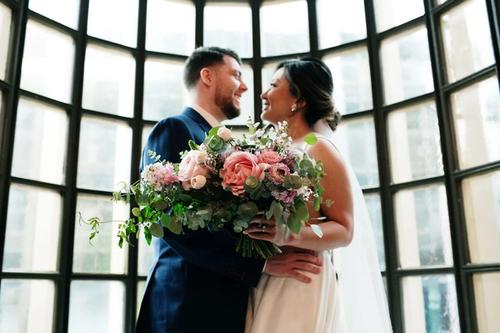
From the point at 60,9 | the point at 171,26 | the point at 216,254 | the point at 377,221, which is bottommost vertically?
the point at 216,254

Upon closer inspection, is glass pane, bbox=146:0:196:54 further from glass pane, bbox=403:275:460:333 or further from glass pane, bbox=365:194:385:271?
glass pane, bbox=403:275:460:333

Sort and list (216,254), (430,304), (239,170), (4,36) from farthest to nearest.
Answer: (430,304)
(4,36)
(216,254)
(239,170)

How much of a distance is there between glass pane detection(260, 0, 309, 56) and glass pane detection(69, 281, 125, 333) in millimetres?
1425

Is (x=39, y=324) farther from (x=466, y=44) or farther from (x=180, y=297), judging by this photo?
(x=466, y=44)

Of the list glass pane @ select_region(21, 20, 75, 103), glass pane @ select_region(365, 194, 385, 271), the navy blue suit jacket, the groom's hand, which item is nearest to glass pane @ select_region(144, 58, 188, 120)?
glass pane @ select_region(21, 20, 75, 103)

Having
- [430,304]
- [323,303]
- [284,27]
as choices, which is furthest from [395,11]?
[323,303]

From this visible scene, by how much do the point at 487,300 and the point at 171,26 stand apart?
1.96 m

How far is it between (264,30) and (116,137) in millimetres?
992

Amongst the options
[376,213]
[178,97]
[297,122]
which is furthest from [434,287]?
[178,97]

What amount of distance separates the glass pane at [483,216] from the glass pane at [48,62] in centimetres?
177

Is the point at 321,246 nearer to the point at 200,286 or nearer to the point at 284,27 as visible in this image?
the point at 200,286

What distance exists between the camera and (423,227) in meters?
2.16

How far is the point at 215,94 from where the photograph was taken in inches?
65.5

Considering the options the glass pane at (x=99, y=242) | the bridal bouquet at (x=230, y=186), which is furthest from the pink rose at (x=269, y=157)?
the glass pane at (x=99, y=242)
